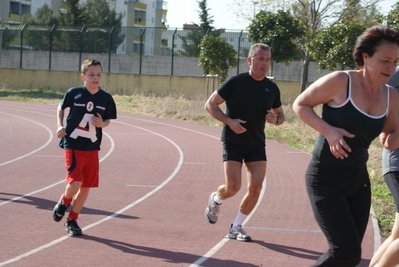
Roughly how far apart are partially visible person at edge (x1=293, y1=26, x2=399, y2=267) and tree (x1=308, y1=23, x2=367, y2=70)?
23.5m

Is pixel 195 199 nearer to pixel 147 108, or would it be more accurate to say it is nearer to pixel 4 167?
pixel 4 167

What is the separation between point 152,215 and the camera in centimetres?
966

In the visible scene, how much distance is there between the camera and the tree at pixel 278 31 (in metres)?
31.9

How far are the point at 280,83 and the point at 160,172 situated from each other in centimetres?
2737

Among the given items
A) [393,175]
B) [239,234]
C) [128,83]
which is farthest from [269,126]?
[128,83]

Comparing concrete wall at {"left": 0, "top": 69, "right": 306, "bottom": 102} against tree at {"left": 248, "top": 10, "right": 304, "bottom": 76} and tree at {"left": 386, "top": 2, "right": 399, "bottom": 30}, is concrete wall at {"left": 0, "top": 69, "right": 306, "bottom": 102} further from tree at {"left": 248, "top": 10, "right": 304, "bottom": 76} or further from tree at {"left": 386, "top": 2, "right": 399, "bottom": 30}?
tree at {"left": 386, "top": 2, "right": 399, "bottom": 30}

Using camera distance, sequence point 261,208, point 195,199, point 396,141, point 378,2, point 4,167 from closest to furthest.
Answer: point 396,141 < point 261,208 < point 195,199 < point 4,167 < point 378,2

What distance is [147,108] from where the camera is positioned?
3294 cm

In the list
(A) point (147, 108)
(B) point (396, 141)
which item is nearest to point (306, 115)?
(B) point (396, 141)

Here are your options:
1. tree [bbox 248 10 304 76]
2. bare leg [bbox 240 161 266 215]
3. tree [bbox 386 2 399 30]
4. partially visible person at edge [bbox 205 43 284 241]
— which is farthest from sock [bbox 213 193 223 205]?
tree [bbox 248 10 304 76]

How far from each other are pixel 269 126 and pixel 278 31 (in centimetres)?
788

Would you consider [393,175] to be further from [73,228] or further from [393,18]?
[393,18]

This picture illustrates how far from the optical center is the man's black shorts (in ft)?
25.7

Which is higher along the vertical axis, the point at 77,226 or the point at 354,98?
the point at 354,98
